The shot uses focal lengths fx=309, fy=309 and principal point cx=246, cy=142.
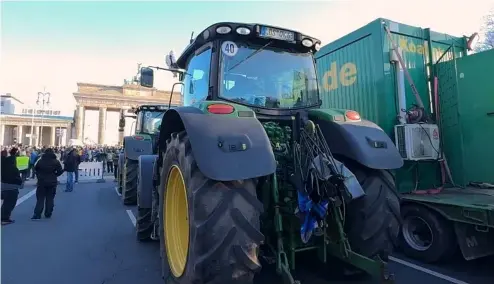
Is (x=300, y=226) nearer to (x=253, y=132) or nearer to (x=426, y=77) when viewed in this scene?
(x=253, y=132)

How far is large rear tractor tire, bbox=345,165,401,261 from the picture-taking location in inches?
113

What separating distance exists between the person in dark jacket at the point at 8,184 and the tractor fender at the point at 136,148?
2.51m

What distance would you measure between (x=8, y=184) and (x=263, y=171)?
7.37 metres

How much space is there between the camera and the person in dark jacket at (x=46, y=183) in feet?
24.5

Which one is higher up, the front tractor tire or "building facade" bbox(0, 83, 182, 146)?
"building facade" bbox(0, 83, 182, 146)

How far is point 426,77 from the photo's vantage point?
562cm

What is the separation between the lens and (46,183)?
24.8ft

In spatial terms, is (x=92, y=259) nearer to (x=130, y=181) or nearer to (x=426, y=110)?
(x=130, y=181)

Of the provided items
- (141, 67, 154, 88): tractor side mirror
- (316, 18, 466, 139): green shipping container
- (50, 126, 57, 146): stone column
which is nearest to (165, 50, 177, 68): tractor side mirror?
(141, 67, 154, 88): tractor side mirror

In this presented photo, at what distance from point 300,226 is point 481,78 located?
14.4ft

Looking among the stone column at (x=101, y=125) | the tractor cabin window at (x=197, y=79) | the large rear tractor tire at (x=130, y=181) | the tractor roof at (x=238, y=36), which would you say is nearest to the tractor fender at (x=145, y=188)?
the tractor cabin window at (x=197, y=79)

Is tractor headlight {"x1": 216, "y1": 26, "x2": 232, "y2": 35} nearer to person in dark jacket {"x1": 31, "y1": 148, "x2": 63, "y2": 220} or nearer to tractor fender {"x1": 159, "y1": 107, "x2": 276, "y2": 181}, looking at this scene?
tractor fender {"x1": 159, "y1": 107, "x2": 276, "y2": 181}

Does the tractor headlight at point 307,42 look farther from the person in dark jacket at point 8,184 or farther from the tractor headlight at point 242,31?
the person in dark jacket at point 8,184

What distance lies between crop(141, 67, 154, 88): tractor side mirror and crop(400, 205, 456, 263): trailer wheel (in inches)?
166
